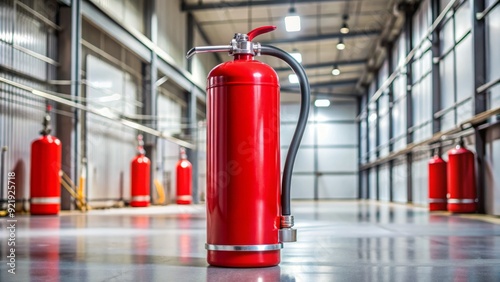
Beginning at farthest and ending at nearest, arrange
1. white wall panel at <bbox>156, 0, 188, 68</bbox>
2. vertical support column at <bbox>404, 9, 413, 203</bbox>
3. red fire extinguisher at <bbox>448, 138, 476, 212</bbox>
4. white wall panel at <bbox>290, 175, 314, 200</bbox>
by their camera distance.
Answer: white wall panel at <bbox>290, 175, 314, 200</bbox>, white wall panel at <bbox>156, 0, 188, 68</bbox>, vertical support column at <bbox>404, 9, 413, 203</bbox>, red fire extinguisher at <bbox>448, 138, 476, 212</bbox>

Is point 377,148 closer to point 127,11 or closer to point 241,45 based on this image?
point 127,11

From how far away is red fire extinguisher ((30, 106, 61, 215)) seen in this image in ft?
44.3

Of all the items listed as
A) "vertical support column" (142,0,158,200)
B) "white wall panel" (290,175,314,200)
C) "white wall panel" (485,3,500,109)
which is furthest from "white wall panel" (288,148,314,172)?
"white wall panel" (485,3,500,109)

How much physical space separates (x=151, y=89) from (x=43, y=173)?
32.9ft

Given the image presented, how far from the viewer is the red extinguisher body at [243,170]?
3699 millimetres

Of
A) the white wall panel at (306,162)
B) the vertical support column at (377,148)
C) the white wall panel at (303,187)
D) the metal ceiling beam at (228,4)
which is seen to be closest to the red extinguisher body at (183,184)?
the metal ceiling beam at (228,4)

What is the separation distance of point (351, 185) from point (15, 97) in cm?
3017

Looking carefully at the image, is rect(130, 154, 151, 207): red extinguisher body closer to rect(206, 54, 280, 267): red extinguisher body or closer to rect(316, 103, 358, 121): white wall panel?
rect(206, 54, 280, 267): red extinguisher body

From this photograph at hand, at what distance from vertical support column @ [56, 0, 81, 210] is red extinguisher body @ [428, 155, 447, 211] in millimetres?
9483

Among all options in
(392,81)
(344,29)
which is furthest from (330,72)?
(344,29)

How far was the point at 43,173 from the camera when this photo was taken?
44.5 ft

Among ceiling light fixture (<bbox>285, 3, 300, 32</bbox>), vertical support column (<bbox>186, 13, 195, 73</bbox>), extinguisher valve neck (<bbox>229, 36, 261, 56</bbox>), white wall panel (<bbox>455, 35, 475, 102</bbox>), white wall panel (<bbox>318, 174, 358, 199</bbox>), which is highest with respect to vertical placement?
vertical support column (<bbox>186, 13, 195, 73</bbox>)

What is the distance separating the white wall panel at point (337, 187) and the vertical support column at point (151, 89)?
1912cm

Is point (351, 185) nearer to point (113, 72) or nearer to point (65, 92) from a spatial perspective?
point (113, 72)
